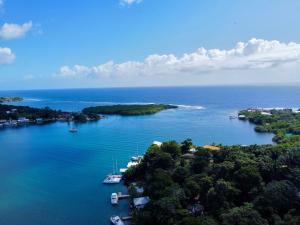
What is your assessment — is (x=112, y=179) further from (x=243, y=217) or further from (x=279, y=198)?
(x=279, y=198)

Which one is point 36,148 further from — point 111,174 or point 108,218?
point 108,218

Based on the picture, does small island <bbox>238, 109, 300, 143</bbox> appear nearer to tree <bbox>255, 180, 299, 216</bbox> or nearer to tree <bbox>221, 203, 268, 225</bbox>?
tree <bbox>255, 180, 299, 216</bbox>

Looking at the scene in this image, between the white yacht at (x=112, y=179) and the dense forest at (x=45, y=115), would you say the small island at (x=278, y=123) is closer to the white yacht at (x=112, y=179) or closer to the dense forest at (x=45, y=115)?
the white yacht at (x=112, y=179)

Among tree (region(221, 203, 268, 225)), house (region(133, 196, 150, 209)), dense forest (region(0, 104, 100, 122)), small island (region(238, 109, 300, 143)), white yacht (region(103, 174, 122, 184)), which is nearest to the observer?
tree (region(221, 203, 268, 225))

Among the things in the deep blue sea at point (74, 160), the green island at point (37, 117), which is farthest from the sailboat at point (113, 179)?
the green island at point (37, 117)

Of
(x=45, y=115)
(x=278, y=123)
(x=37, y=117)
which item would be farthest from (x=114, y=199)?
(x=45, y=115)

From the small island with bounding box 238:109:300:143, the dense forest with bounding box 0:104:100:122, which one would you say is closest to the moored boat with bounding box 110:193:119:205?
the small island with bounding box 238:109:300:143

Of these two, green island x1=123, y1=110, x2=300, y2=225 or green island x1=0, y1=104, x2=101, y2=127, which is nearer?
green island x1=123, y1=110, x2=300, y2=225

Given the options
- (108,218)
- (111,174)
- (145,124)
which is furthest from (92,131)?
(108,218)
